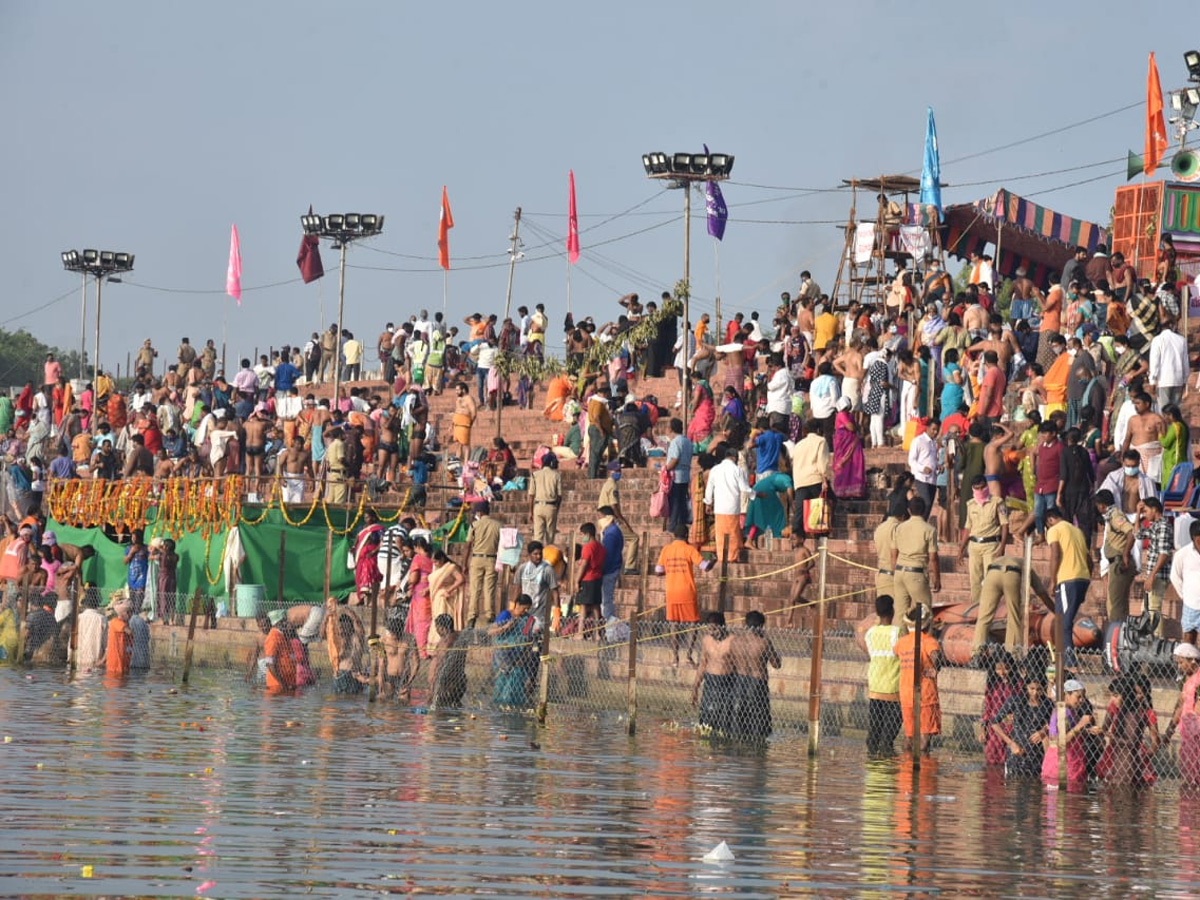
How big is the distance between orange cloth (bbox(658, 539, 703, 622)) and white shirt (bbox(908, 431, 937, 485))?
2.77 m

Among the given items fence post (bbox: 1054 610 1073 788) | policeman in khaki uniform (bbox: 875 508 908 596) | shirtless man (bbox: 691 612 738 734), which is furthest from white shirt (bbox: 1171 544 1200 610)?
shirtless man (bbox: 691 612 738 734)

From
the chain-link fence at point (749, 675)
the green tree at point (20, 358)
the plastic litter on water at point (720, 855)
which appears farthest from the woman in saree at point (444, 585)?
the green tree at point (20, 358)

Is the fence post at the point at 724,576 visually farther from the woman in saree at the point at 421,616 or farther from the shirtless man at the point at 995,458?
the shirtless man at the point at 995,458

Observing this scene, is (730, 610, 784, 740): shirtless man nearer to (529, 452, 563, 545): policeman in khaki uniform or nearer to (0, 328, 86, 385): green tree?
(529, 452, 563, 545): policeman in khaki uniform

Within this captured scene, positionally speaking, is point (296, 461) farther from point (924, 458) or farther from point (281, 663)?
point (924, 458)

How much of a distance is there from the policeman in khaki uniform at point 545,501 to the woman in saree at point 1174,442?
8819 millimetres

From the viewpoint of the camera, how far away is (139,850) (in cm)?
1135

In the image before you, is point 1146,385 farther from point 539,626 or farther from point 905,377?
point 539,626

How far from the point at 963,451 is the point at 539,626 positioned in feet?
16.6

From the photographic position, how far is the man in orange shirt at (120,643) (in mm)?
26906

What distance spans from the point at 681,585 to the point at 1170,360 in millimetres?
6039

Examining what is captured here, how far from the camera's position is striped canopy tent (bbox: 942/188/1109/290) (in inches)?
1597

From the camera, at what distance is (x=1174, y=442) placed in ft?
70.2

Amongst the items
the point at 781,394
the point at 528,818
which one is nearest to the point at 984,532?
the point at 528,818
